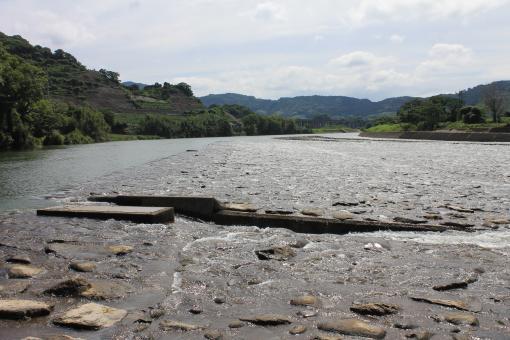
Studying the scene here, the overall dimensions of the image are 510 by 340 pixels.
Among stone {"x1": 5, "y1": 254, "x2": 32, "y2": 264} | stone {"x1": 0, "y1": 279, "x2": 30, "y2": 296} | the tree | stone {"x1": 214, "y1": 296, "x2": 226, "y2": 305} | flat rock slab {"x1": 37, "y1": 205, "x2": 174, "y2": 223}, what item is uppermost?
the tree

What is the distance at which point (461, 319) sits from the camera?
8.89 m

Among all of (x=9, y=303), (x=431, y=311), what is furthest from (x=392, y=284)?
(x=9, y=303)

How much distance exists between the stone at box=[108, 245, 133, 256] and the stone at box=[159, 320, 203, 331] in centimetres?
536

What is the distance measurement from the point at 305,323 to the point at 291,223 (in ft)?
29.2

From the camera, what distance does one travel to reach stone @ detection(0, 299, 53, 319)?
8.86 meters

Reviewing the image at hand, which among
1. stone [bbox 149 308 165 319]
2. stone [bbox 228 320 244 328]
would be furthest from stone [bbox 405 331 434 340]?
stone [bbox 149 308 165 319]

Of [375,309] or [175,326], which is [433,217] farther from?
[175,326]

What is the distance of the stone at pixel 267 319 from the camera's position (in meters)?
8.85

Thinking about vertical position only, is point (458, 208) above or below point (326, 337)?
below

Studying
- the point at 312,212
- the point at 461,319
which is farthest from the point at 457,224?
the point at 461,319

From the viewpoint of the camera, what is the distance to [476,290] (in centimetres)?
1068

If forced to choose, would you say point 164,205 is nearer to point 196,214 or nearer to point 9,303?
point 196,214

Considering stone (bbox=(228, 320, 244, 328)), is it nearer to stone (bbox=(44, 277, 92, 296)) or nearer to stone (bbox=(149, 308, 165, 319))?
stone (bbox=(149, 308, 165, 319))

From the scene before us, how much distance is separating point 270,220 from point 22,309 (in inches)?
413
